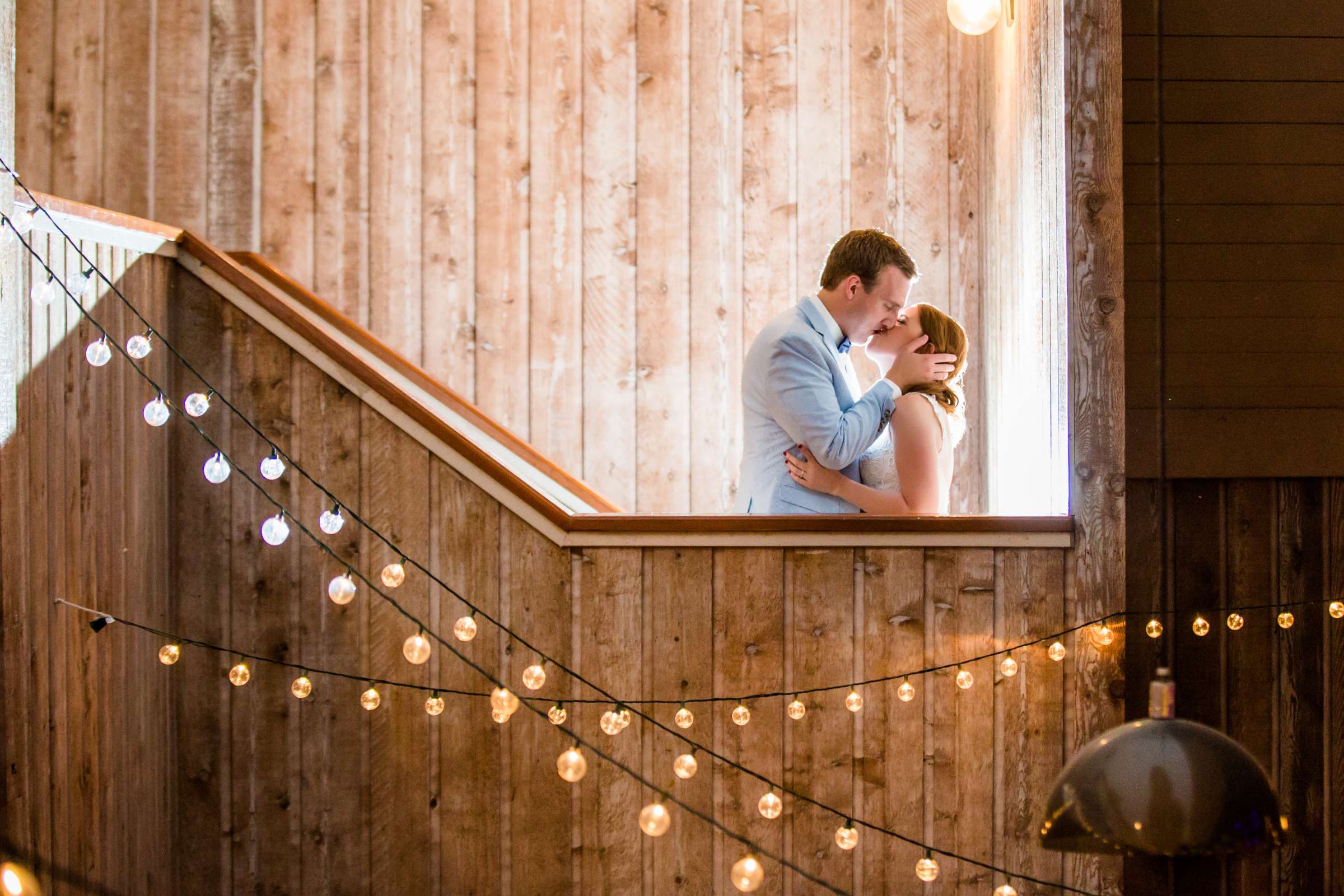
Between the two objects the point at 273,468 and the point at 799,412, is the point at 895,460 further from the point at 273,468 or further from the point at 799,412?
the point at 273,468

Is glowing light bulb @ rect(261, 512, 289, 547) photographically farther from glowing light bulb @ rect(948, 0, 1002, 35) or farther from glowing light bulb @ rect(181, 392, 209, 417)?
glowing light bulb @ rect(948, 0, 1002, 35)

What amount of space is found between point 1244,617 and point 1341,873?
0.64 meters

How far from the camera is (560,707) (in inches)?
71.3

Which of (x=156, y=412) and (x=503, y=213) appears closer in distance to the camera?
(x=156, y=412)

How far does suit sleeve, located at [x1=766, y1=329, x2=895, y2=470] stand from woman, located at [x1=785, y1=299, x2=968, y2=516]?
5cm

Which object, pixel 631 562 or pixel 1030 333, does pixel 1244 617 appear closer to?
pixel 1030 333

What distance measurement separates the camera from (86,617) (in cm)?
226

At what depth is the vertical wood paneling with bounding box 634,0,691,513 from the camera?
3.64 meters

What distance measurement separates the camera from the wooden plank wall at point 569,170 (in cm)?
363

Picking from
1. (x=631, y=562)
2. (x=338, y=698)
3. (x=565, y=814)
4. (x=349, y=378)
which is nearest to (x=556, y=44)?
(x=349, y=378)

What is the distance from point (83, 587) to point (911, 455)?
1.93 metres

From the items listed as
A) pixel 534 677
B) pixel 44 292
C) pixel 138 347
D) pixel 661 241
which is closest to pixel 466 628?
pixel 534 677

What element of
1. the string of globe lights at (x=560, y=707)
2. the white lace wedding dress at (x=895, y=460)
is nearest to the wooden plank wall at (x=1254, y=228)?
the white lace wedding dress at (x=895, y=460)

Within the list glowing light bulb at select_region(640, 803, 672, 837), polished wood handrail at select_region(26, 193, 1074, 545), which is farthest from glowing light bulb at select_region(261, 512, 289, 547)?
glowing light bulb at select_region(640, 803, 672, 837)
